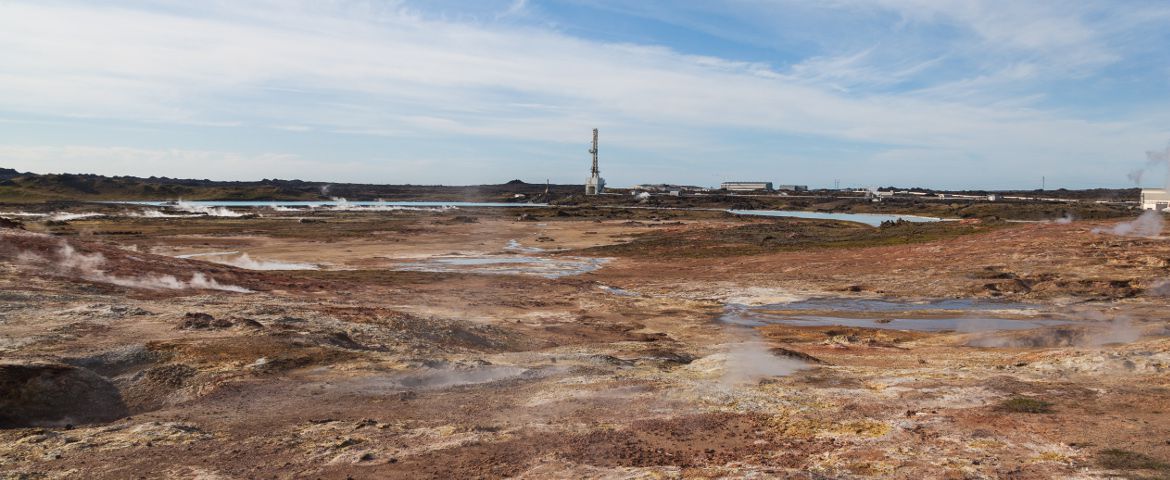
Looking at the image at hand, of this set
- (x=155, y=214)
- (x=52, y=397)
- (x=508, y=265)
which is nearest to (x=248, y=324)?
(x=52, y=397)

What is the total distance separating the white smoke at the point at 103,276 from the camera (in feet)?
93.7

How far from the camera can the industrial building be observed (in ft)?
249

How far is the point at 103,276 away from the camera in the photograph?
1133 inches

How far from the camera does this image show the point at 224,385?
53.0ft

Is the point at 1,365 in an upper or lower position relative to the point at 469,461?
upper

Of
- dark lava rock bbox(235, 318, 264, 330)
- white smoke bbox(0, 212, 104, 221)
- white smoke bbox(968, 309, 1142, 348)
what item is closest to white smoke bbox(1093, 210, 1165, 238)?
white smoke bbox(968, 309, 1142, 348)

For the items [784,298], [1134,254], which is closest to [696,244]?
[784,298]

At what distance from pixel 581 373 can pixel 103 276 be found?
21.2m

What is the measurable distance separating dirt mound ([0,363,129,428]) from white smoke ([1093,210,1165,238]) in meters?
53.7

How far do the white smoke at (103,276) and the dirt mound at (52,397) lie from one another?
1521 centimetres

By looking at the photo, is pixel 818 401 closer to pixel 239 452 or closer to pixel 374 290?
pixel 239 452

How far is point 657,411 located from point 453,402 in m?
4.40

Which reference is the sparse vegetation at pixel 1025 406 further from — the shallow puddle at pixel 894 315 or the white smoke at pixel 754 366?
the shallow puddle at pixel 894 315

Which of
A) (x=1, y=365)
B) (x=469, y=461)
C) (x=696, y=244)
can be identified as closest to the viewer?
(x=469, y=461)
